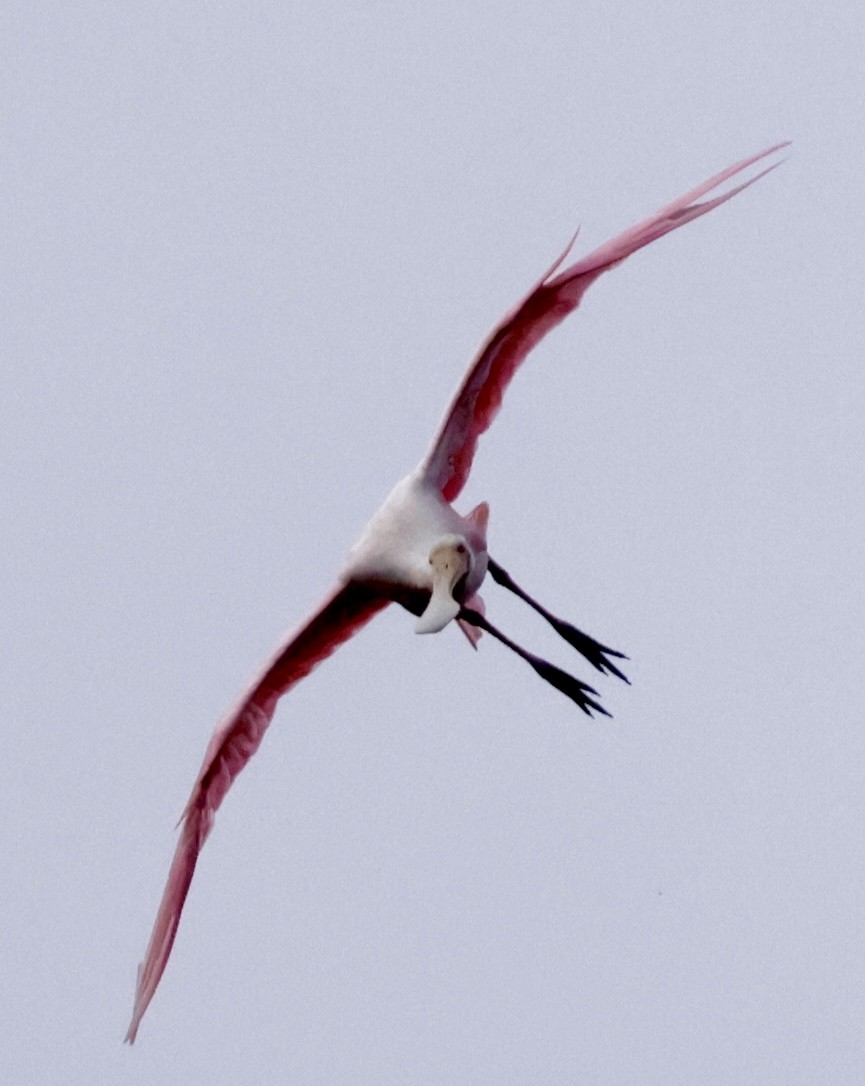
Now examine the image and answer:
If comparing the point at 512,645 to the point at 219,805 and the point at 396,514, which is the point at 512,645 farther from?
the point at 219,805

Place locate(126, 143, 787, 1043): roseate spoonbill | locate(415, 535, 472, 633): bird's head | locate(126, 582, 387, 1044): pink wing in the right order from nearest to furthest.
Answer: locate(415, 535, 472, 633): bird's head → locate(126, 143, 787, 1043): roseate spoonbill → locate(126, 582, 387, 1044): pink wing

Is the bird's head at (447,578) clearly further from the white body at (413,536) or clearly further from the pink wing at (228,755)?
the pink wing at (228,755)

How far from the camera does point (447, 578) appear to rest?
35.6ft

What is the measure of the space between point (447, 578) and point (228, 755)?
148 cm

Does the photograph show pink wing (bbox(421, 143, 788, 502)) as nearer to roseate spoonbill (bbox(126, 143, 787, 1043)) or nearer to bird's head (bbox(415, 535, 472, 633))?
roseate spoonbill (bbox(126, 143, 787, 1043))

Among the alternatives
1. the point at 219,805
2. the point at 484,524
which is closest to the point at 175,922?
the point at 219,805

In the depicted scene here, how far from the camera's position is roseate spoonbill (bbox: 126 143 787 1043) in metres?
11.0

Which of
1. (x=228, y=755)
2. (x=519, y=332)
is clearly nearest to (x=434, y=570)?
(x=519, y=332)

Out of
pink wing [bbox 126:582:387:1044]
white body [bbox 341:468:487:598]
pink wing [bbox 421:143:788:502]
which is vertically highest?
pink wing [bbox 421:143:788:502]

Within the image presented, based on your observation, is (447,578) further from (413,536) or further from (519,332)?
(519,332)

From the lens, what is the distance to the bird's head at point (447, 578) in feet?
34.9

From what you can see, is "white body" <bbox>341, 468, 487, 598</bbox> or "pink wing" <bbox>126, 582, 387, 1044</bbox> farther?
"pink wing" <bbox>126, 582, 387, 1044</bbox>

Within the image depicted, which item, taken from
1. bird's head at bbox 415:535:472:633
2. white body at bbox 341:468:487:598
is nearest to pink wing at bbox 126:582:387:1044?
white body at bbox 341:468:487:598

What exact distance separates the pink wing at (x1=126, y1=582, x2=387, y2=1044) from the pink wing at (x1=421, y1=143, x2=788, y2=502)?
0.70 meters
